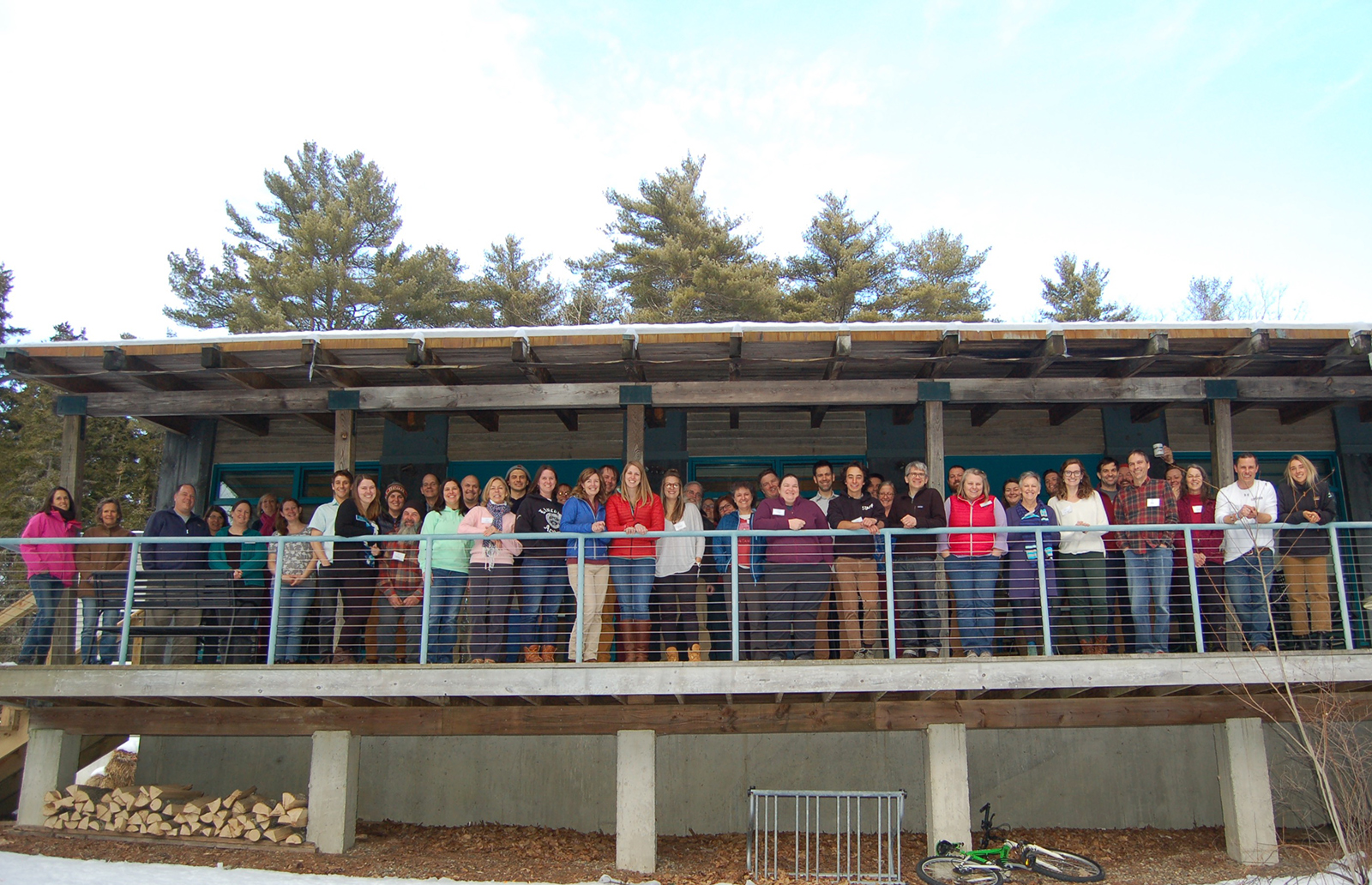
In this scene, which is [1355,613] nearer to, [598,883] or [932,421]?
[932,421]

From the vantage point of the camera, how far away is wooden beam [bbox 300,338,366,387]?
9.16 m

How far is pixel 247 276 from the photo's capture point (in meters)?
26.7

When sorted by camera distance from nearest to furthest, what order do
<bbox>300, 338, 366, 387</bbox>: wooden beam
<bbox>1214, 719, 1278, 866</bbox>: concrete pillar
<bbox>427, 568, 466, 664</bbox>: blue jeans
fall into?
<bbox>427, 568, 466, 664</bbox>: blue jeans, <bbox>1214, 719, 1278, 866</bbox>: concrete pillar, <bbox>300, 338, 366, 387</bbox>: wooden beam

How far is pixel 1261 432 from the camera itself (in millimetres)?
11680

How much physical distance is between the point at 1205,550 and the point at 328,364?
799 centimetres

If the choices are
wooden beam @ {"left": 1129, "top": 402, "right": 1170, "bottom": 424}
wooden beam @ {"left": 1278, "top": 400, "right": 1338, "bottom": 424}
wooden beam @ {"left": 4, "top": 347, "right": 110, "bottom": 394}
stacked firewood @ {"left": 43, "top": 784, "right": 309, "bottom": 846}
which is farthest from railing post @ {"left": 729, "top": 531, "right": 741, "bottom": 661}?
wooden beam @ {"left": 1278, "top": 400, "right": 1338, "bottom": 424}

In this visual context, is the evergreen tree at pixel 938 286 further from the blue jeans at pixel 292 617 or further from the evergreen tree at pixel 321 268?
the blue jeans at pixel 292 617

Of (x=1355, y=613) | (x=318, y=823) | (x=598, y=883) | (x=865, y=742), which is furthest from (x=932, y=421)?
(x=318, y=823)

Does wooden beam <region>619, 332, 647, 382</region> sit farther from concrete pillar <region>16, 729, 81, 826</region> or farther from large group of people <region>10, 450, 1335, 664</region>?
concrete pillar <region>16, 729, 81, 826</region>

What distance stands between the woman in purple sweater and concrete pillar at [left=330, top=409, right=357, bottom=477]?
4662mm

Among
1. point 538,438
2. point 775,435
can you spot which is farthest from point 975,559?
point 538,438

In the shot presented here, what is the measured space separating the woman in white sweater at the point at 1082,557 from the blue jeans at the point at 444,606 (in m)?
4.76

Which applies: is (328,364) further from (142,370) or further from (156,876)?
(156,876)

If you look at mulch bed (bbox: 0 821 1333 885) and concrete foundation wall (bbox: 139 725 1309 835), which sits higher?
concrete foundation wall (bbox: 139 725 1309 835)
